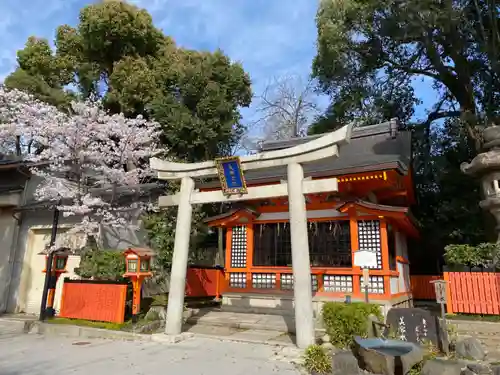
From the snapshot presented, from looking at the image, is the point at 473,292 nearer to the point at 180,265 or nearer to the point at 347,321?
the point at 347,321

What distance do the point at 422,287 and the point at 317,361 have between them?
44.1 ft

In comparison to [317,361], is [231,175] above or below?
above

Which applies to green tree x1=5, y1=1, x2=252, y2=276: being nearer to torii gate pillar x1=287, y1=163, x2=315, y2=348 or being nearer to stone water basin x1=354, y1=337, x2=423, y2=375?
torii gate pillar x1=287, y1=163, x2=315, y2=348

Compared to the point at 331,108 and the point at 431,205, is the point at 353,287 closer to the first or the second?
the point at 431,205

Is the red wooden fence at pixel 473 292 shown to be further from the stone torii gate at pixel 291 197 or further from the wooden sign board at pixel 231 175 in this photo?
the wooden sign board at pixel 231 175

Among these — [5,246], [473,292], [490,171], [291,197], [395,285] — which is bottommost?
[473,292]

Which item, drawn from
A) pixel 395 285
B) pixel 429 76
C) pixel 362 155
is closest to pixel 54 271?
pixel 395 285

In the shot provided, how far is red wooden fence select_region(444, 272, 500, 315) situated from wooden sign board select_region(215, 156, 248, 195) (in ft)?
23.7

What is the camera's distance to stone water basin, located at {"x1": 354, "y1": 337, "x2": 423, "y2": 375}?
5348mm

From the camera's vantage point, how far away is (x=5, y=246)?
1553 cm

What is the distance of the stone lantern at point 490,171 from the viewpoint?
12164mm

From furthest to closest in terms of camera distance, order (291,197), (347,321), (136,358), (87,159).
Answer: (87,159) < (291,197) < (347,321) < (136,358)

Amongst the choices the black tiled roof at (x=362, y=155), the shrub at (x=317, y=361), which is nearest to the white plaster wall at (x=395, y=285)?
the black tiled roof at (x=362, y=155)

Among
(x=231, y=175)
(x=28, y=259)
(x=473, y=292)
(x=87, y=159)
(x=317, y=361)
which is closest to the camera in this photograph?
(x=317, y=361)
